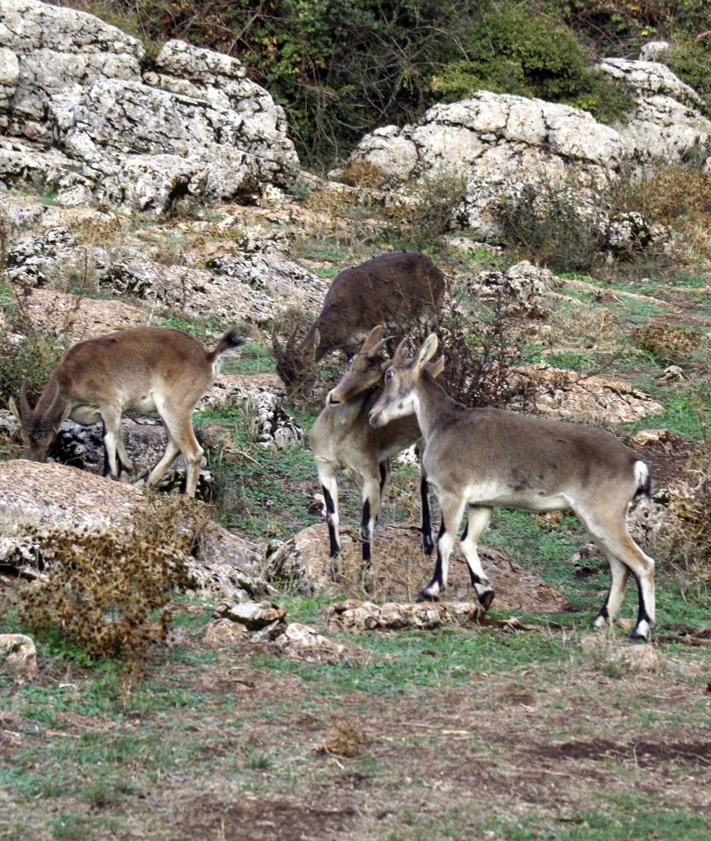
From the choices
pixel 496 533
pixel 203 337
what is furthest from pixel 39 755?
pixel 203 337

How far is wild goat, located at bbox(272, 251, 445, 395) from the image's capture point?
13.8 m

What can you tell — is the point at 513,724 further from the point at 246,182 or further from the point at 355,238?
the point at 246,182

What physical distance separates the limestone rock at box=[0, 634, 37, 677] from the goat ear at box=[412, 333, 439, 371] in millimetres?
3667

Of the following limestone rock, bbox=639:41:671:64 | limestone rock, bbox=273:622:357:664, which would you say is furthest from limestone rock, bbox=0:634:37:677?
limestone rock, bbox=639:41:671:64

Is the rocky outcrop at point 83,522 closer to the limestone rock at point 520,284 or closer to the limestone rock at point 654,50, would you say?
the limestone rock at point 520,284

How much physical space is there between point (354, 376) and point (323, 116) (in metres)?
16.9

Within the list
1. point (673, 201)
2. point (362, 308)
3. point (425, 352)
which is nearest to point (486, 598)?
point (425, 352)

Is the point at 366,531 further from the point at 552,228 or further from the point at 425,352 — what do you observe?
the point at 552,228

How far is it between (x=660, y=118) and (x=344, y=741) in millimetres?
23149

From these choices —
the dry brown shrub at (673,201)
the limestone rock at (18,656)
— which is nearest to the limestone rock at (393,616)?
the limestone rock at (18,656)

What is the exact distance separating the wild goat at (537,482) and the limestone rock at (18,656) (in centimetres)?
286

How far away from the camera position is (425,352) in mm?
9461

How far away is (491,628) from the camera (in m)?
8.25

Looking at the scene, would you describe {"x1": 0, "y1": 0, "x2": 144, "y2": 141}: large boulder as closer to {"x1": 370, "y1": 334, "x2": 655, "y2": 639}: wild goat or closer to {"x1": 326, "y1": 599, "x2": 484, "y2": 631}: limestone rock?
{"x1": 370, "y1": 334, "x2": 655, "y2": 639}: wild goat
